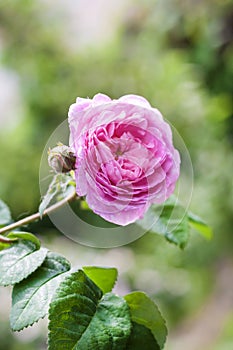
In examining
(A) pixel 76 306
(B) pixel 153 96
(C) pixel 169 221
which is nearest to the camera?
(A) pixel 76 306

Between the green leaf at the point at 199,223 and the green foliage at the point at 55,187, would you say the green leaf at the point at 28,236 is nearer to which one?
the green foliage at the point at 55,187

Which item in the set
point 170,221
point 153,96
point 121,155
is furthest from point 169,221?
point 153,96

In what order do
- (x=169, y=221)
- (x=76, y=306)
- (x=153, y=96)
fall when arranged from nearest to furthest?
(x=76, y=306), (x=169, y=221), (x=153, y=96)

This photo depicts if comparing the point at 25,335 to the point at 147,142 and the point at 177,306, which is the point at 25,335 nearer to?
the point at 177,306

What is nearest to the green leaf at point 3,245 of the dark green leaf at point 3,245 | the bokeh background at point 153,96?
the dark green leaf at point 3,245

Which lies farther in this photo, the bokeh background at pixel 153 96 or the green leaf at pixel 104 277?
the bokeh background at pixel 153 96

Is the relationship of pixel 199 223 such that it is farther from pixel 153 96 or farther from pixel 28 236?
pixel 153 96

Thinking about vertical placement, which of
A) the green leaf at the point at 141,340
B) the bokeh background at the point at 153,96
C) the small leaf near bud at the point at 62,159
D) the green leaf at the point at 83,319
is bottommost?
the bokeh background at the point at 153,96
